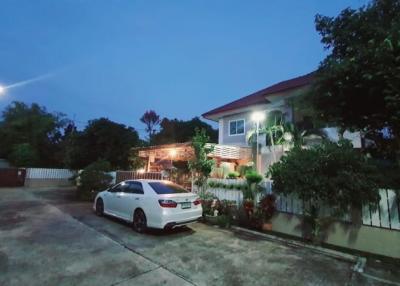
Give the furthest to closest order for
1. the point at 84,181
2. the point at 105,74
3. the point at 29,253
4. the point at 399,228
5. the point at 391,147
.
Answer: the point at 105,74
the point at 84,181
the point at 391,147
the point at 399,228
the point at 29,253

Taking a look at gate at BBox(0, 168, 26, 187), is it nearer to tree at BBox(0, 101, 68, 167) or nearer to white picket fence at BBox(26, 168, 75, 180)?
white picket fence at BBox(26, 168, 75, 180)

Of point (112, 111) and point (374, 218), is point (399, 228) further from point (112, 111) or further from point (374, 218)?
point (112, 111)

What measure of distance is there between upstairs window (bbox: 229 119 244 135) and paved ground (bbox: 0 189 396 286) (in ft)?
37.7

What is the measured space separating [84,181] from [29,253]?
351 inches

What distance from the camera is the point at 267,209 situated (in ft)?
25.4

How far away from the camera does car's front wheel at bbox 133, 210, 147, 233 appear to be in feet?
23.5

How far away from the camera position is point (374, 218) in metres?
5.95

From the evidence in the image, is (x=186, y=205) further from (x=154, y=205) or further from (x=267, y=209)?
(x=267, y=209)

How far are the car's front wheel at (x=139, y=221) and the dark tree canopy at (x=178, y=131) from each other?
3145 cm

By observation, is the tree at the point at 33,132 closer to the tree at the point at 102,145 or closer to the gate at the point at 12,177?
the gate at the point at 12,177

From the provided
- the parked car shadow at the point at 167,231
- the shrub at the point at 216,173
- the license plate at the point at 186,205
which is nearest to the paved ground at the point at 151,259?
the parked car shadow at the point at 167,231

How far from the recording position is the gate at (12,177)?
784 inches

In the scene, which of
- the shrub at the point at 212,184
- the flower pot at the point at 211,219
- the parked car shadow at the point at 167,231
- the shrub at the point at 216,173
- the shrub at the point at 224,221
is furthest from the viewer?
the shrub at the point at 216,173

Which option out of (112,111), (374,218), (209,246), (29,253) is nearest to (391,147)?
(374,218)
